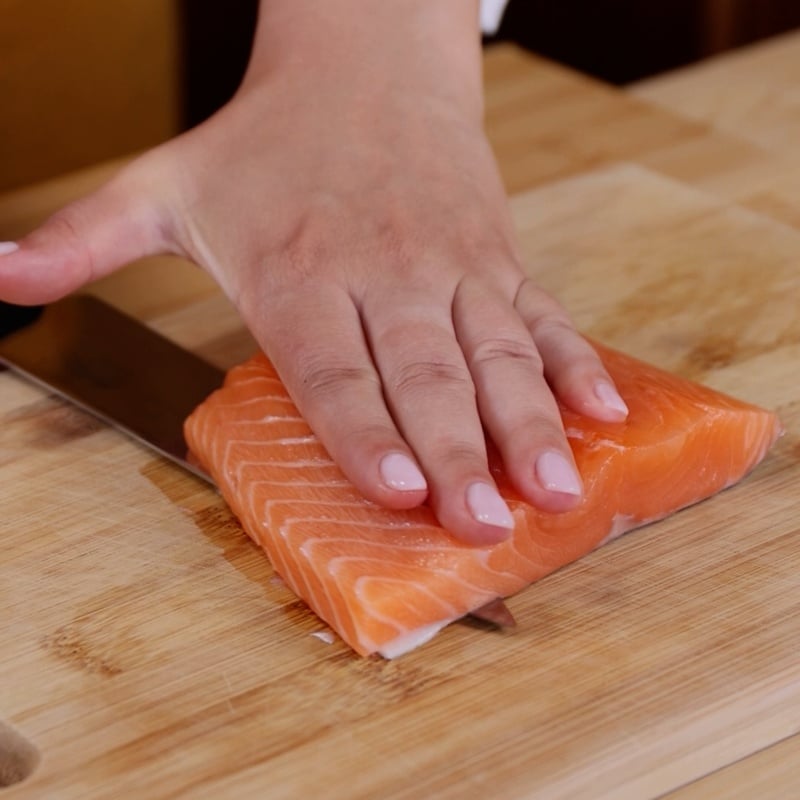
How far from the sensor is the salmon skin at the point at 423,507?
3.88ft

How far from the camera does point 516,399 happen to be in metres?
1.30

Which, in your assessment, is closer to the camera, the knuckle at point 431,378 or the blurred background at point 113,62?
the knuckle at point 431,378

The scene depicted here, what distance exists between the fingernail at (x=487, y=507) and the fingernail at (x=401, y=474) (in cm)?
4

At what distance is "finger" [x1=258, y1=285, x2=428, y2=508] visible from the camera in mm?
1209

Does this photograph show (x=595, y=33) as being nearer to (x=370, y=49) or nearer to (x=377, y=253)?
(x=370, y=49)

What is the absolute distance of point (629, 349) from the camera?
1620 millimetres

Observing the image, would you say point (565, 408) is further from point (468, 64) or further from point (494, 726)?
point (468, 64)

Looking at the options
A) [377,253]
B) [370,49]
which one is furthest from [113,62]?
[377,253]

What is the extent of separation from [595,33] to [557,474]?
9.84 ft

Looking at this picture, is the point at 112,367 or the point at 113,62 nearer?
the point at 112,367

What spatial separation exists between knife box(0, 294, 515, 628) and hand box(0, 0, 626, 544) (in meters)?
→ 0.10

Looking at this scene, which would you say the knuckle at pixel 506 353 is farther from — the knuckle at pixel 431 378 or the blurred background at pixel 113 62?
the blurred background at pixel 113 62

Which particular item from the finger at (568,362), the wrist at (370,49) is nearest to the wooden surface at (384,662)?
the finger at (568,362)

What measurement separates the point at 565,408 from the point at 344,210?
36 centimetres
